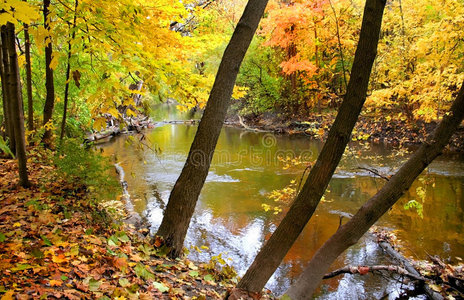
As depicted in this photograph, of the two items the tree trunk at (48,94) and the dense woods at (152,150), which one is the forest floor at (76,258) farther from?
the tree trunk at (48,94)

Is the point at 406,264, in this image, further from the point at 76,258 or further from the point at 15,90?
the point at 15,90

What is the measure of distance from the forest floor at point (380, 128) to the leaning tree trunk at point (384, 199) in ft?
22.3

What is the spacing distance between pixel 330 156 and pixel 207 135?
161cm

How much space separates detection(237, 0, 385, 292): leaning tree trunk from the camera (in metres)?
2.58

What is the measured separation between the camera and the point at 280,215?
307 inches

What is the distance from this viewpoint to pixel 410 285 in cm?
488

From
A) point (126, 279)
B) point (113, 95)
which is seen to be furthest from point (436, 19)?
point (126, 279)

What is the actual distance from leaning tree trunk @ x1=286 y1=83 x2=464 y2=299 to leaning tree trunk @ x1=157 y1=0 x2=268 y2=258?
1623mm

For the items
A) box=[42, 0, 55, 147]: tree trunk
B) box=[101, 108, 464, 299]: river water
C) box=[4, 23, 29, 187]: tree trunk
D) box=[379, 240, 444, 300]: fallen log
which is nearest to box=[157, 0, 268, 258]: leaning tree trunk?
box=[101, 108, 464, 299]: river water

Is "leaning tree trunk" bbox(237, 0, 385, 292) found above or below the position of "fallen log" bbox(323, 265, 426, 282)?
above

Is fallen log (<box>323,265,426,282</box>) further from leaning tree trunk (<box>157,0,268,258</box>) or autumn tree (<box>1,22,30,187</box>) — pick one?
autumn tree (<box>1,22,30,187</box>)

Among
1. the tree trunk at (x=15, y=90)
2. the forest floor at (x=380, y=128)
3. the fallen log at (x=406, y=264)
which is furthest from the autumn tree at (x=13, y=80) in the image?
the forest floor at (x=380, y=128)

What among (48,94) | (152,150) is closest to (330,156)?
(152,150)

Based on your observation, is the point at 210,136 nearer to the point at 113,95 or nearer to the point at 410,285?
the point at 113,95
